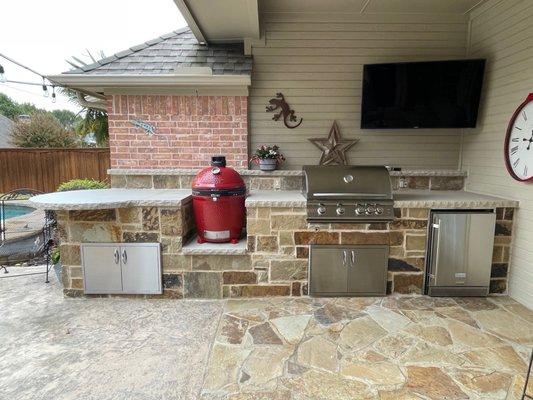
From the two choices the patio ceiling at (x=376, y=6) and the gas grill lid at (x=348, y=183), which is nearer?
the gas grill lid at (x=348, y=183)

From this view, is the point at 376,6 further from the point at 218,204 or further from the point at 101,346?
the point at 101,346

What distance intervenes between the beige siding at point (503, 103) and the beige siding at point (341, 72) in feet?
1.09

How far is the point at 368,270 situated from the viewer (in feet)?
9.93

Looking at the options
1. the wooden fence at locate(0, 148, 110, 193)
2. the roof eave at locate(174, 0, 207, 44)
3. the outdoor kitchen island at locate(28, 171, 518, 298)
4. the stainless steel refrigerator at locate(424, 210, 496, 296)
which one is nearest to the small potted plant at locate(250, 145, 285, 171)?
the outdoor kitchen island at locate(28, 171, 518, 298)

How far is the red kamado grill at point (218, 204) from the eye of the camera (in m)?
3.04

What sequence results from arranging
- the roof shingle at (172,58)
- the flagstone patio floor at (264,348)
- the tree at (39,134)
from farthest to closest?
the tree at (39,134), the roof shingle at (172,58), the flagstone patio floor at (264,348)

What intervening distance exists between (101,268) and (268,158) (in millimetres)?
2132

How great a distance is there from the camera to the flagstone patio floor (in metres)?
1.86

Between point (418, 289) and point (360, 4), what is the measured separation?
3146 mm

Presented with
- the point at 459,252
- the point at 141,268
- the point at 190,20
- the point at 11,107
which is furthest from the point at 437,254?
the point at 11,107

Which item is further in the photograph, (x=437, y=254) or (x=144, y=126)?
(x=144, y=126)

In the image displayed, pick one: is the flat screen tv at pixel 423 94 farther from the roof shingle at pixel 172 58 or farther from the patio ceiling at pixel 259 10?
the roof shingle at pixel 172 58

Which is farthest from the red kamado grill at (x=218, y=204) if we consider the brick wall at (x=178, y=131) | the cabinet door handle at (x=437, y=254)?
the cabinet door handle at (x=437, y=254)

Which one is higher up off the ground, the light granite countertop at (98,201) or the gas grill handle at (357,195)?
the gas grill handle at (357,195)
